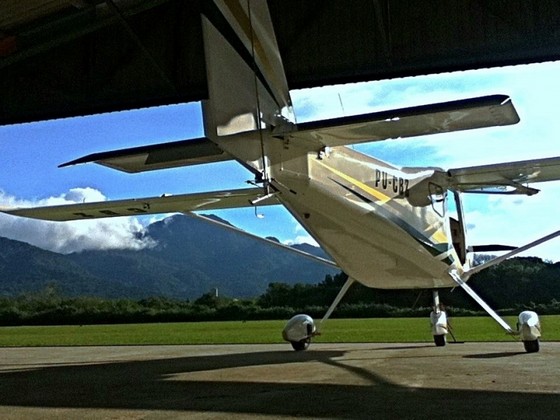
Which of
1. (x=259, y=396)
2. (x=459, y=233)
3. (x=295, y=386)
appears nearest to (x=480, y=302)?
(x=459, y=233)

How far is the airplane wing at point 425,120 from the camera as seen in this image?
16.4 ft

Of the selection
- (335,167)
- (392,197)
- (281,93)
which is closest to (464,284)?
(392,197)

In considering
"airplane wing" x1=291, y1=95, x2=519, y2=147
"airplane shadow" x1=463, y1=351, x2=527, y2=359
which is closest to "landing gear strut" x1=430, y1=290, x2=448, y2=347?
"airplane shadow" x1=463, y1=351, x2=527, y2=359

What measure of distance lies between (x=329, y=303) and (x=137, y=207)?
59.8 ft

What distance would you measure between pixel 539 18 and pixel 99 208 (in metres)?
7.44

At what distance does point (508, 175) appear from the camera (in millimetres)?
9328

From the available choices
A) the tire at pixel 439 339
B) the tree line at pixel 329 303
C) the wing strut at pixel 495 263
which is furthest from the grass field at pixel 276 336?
the wing strut at pixel 495 263

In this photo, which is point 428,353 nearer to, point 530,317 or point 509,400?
point 530,317

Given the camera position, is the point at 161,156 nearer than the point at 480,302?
Yes

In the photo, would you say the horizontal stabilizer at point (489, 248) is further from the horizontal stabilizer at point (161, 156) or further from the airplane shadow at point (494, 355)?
the horizontal stabilizer at point (161, 156)

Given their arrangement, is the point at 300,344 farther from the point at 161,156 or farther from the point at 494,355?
the point at 161,156

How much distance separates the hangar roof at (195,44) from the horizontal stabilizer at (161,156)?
231cm

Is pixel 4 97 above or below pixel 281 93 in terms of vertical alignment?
above

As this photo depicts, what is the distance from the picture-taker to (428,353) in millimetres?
9172
